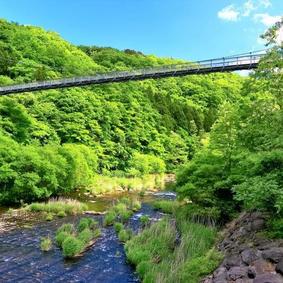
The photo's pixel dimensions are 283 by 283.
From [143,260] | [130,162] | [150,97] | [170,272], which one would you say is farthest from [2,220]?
[150,97]

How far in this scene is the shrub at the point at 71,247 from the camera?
Result: 1648cm

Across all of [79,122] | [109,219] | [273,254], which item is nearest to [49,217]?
[109,219]

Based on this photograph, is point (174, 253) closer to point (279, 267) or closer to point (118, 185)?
point (279, 267)

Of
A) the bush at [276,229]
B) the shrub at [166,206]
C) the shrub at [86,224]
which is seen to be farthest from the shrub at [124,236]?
the bush at [276,229]

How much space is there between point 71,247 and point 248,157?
8.47 m

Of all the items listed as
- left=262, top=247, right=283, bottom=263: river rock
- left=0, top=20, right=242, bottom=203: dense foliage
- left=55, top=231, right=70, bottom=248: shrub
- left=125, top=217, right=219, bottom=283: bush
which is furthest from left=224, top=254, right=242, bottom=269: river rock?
left=0, top=20, right=242, bottom=203: dense foliage

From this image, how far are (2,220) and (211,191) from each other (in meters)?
12.8

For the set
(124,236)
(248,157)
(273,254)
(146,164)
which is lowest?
(124,236)

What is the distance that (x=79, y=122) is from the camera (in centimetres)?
5238

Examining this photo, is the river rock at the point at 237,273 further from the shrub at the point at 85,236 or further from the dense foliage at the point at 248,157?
the shrub at the point at 85,236

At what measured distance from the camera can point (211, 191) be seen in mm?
19344

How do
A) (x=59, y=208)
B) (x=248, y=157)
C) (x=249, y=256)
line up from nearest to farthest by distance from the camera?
(x=249, y=256) → (x=248, y=157) → (x=59, y=208)

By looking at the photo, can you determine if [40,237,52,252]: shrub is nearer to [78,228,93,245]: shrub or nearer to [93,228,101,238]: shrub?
[78,228,93,245]: shrub

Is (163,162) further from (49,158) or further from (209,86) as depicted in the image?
(209,86)
